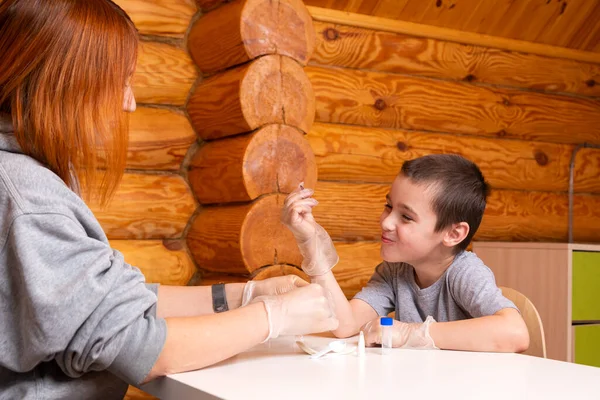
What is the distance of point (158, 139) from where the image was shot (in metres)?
3.56

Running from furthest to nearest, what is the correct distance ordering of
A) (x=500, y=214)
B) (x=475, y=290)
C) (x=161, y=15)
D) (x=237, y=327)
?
1. (x=500, y=214)
2. (x=161, y=15)
3. (x=475, y=290)
4. (x=237, y=327)

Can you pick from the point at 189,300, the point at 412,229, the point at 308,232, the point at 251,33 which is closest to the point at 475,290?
the point at 412,229

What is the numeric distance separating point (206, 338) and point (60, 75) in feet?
2.10

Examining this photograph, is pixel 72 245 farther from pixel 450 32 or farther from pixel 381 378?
pixel 450 32

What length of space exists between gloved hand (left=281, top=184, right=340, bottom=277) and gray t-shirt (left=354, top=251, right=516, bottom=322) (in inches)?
12.1

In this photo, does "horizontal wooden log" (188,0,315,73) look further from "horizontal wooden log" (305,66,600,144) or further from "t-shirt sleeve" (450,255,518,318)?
"t-shirt sleeve" (450,255,518,318)

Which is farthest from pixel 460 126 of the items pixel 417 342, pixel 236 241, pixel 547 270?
pixel 417 342

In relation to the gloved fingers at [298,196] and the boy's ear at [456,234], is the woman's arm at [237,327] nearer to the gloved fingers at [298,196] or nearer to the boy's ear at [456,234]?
the gloved fingers at [298,196]

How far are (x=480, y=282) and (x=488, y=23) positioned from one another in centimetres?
252

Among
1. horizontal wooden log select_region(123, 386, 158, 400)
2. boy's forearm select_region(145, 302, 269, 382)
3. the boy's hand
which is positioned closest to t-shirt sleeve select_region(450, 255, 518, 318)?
the boy's hand

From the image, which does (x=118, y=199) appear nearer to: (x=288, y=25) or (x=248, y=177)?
(x=248, y=177)

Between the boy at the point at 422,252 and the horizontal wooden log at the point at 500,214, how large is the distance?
4.13ft

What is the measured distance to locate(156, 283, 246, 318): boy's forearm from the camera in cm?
217

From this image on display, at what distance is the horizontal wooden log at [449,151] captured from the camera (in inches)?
157
